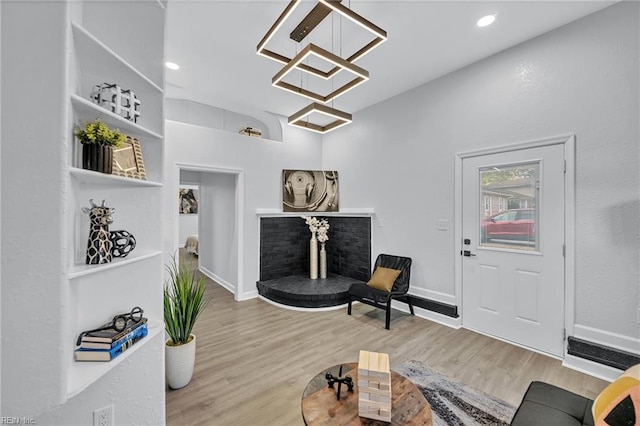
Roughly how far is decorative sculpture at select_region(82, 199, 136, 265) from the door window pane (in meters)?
3.51

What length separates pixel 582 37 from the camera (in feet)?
8.10

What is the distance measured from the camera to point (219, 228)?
5.26m

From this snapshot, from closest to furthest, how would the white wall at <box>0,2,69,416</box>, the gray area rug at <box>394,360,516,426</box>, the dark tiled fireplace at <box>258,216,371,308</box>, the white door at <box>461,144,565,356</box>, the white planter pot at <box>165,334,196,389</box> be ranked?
1. the white wall at <box>0,2,69,416</box>
2. the gray area rug at <box>394,360,516,426</box>
3. the white planter pot at <box>165,334,196,389</box>
4. the white door at <box>461,144,565,356</box>
5. the dark tiled fireplace at <box>258,216,371,308</box>

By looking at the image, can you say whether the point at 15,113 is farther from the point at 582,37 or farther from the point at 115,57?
the point at 582,37

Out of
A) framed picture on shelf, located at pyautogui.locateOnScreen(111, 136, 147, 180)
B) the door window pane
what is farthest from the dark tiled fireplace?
framed picture on shelf, located at pyautogui.locateOnScreen(111, 136, 147, 180)

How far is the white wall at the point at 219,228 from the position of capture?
15.3 ft

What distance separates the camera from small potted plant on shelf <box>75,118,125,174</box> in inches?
48.8

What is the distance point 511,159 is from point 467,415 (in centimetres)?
254

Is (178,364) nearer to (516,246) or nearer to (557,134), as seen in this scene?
(516,246)

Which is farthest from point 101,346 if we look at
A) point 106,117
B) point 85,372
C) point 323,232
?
point 323,232

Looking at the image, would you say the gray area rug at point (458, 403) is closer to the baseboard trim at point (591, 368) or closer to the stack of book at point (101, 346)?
the baseboard trim at point (591, 368)

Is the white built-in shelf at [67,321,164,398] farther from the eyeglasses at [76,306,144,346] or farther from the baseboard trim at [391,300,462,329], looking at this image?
the baseboard trim at [391,300,462,329]

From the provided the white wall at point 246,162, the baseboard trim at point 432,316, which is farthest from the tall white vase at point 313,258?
the baseboard trim at point 432,316

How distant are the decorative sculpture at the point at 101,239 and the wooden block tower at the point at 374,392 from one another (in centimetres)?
142
